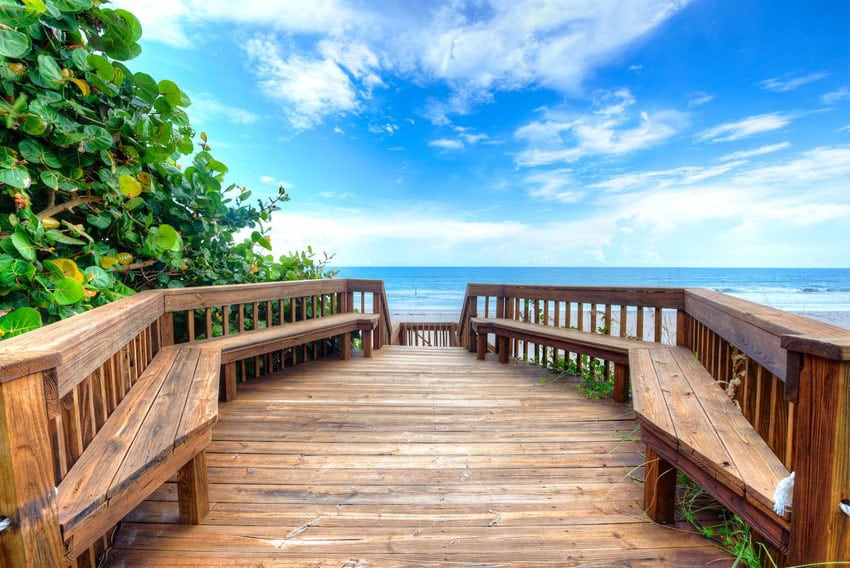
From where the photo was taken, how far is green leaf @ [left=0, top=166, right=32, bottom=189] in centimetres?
148

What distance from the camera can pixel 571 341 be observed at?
10.0ft

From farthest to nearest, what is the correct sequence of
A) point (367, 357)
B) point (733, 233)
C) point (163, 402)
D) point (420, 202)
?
point (420, 202), point (733, 233), point (367, 357), point (163, 402)

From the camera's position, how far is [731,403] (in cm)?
158

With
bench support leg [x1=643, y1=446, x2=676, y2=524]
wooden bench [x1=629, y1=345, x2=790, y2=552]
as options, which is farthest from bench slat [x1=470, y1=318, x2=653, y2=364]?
bench support leg [x1=643, y1=446, x2=676, y2=524]

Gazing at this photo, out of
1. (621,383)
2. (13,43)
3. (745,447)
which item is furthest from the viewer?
(621,383)

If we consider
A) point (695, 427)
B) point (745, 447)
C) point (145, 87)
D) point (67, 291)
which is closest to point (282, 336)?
point (67, 291)

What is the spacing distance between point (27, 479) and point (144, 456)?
0.38 metres

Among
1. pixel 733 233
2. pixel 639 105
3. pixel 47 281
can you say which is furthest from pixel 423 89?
pixel 733 233

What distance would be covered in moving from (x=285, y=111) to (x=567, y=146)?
14.4 meters

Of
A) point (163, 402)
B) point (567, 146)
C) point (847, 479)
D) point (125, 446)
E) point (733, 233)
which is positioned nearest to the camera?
point (847, 479)

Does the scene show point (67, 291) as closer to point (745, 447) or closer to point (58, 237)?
point (58, 237)

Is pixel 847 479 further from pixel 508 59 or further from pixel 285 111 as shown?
pixel 285 111

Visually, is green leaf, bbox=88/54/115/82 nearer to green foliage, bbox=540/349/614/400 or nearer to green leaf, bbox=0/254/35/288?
green leaf, bbox=0/254/35/288

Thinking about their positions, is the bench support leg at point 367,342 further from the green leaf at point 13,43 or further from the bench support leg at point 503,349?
the green leaf at point 13,43
